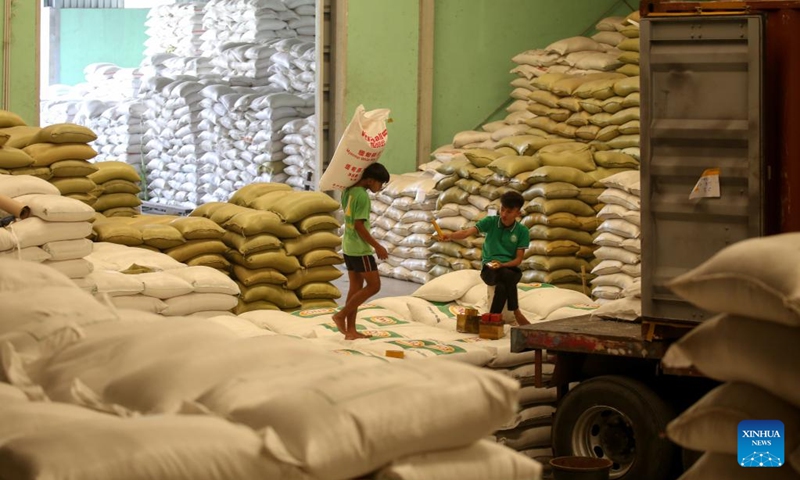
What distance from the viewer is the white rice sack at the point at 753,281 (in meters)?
3.16

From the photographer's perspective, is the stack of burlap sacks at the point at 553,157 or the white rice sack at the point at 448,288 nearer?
the white rice sack at the point at 448,288

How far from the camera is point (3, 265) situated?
374cm

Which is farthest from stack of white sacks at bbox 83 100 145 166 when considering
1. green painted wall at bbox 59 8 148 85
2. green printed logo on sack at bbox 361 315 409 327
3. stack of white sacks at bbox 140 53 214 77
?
green printed logo on sack at bbox 361 315 409 327

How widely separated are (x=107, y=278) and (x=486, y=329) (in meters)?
2.40

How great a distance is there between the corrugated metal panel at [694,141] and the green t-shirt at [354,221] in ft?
7.83

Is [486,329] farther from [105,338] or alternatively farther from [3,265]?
[105,338]

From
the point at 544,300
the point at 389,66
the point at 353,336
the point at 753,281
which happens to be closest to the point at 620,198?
the point at 544,300

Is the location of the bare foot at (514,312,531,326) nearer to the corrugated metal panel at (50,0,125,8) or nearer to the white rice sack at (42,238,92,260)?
the white rice sack at (42,238,92,260)

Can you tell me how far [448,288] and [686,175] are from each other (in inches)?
123

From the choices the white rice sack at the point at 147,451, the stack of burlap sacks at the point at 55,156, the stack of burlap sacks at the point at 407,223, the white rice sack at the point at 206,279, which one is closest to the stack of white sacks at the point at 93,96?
the stack of burlap sacks at the point at 407,223

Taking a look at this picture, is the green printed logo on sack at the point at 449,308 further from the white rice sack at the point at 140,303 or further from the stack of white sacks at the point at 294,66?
the stack of white sacks at the point at 294,66

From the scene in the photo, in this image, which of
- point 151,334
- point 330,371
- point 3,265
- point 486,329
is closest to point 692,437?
point 330,371

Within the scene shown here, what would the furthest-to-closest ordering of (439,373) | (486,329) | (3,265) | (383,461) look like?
(486,329) → (3,265) → (439,373) → (383,461)

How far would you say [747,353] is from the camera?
3334 millimetres
